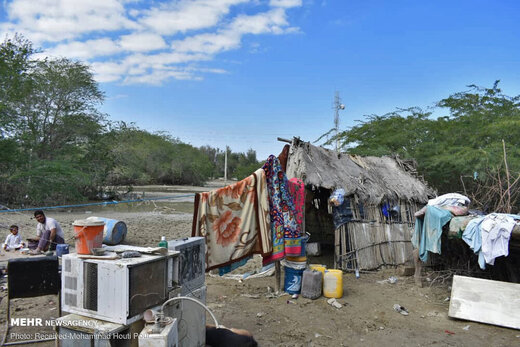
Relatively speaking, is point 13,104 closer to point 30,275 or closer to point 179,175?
point 30,275

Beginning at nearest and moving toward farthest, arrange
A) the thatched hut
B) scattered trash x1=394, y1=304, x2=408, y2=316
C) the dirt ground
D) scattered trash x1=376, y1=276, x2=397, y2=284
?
the dirt ground → scattered trash x1=394, y1=304, x2=408, y2=316 → scattered trash x1=376, y1=276, x2=397, y2=284 → the thatched hut

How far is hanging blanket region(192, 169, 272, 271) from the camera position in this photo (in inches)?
229

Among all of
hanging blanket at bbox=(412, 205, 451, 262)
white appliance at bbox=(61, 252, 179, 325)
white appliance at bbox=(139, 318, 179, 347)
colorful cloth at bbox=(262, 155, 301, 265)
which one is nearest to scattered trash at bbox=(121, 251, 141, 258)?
white appliance at bbox=(61, 252, 179, 325)

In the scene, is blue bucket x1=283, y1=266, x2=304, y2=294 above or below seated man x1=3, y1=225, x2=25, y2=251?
below

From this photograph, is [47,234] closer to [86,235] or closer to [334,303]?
[86,235]

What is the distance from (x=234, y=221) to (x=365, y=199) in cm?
423

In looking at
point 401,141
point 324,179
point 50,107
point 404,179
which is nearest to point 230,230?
point 324,179

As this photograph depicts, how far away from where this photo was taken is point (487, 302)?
19.3 ft

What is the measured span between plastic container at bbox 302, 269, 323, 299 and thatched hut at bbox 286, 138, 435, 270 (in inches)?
79.2

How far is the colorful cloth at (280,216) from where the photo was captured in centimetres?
641

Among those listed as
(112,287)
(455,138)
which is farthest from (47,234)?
(455,138)

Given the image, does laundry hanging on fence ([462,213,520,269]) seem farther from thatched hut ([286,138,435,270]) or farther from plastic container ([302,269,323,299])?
thatched hut ([286,138,435,270])

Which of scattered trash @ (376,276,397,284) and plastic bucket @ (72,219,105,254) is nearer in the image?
plastic bucket @ (72,219,105,254)

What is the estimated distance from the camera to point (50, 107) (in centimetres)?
2116
